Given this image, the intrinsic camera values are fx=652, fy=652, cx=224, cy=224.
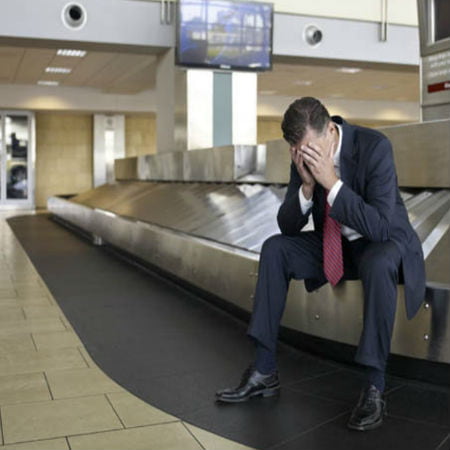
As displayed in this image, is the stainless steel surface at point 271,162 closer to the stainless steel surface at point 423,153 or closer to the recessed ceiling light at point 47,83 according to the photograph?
the stainless steel surface at point 423,153

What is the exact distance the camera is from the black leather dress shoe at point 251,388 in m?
2.82

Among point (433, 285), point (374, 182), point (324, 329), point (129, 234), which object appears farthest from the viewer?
point (129, 234)

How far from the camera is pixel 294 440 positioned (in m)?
2.41

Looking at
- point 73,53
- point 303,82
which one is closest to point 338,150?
point 73,53

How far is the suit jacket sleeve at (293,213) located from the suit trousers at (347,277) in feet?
0.14

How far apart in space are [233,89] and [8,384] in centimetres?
834

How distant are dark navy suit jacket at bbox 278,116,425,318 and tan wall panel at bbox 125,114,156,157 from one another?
2067cm

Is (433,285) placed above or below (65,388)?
above

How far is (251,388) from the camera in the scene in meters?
2.85

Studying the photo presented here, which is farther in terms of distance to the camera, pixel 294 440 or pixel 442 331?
pixel 442 331

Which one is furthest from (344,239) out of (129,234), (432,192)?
(129,234)

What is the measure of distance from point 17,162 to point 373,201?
62.5 ft

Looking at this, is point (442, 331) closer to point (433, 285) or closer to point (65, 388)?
point (433, 285)

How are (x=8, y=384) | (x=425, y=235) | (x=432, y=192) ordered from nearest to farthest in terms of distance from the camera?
(x=8, y=384) → (x=425, y=235) → (x=432, y=192)
